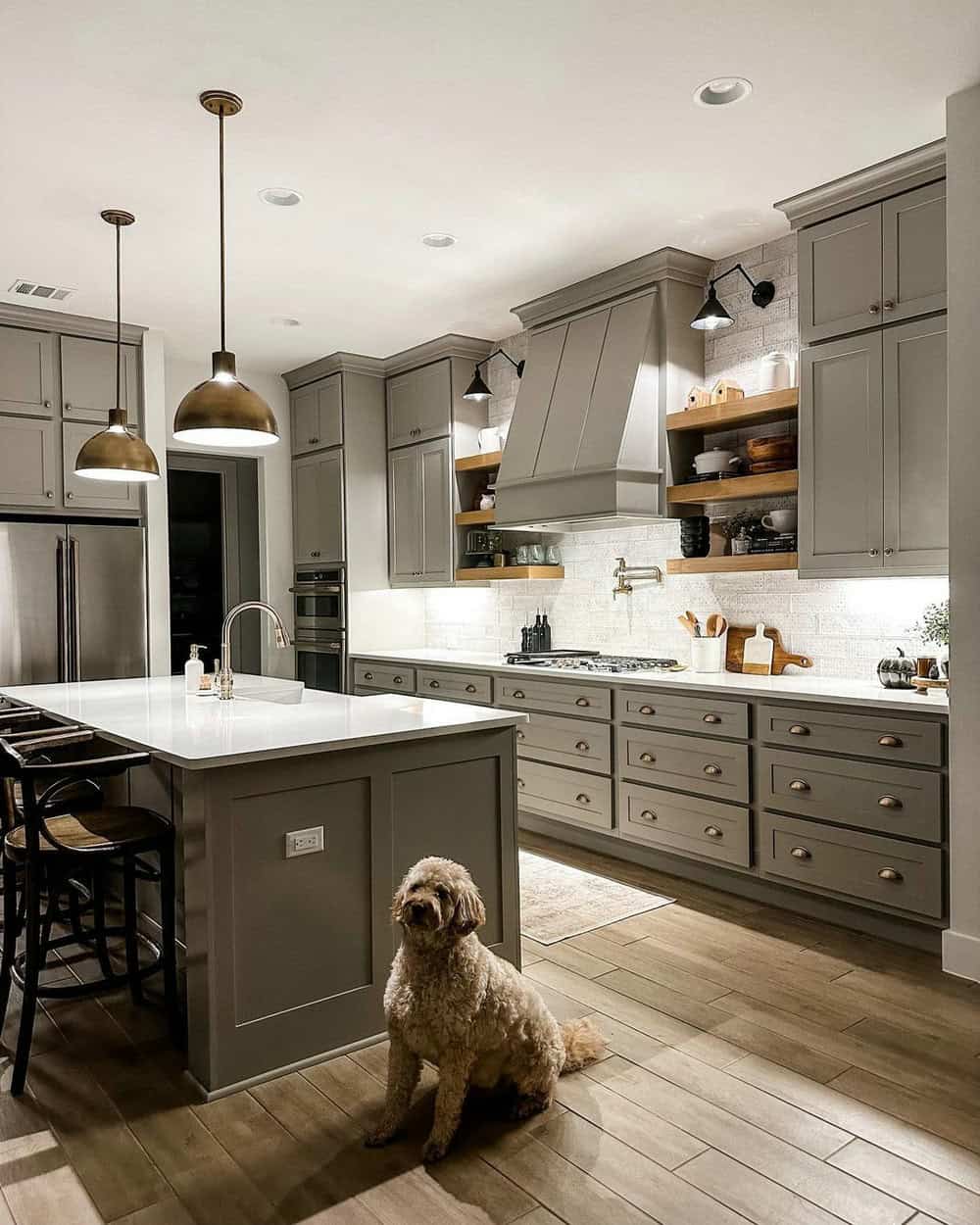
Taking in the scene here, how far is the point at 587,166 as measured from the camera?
359 cm

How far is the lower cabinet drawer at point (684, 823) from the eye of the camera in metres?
3.92

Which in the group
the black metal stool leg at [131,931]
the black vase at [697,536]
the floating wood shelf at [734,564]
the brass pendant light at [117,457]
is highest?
A: the brass pendant light at [117,457]

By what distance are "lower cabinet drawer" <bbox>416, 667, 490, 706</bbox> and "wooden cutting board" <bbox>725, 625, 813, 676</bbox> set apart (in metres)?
1.35

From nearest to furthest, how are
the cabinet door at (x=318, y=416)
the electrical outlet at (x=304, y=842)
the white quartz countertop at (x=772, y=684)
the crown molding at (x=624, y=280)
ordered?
the electrical outlet at (x=304, y=842) < the white quartz countertop at (x=772, y=684) < the crown molding at (x=624, y=280) < the cabinet door at (x=318, y=416)

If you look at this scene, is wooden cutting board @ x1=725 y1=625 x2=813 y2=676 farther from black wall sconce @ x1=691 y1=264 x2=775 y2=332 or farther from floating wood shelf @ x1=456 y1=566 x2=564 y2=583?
black wall sconce @ x1=691 y1=264 x2=775 y2=332

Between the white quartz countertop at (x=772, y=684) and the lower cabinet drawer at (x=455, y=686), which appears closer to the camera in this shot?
the white quartz countertop at (x=772, y=684)

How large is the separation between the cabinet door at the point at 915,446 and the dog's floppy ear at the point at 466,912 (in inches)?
88.3

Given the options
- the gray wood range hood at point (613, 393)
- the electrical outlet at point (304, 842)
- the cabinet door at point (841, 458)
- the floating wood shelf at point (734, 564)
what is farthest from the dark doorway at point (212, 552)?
the cabinet door at point (841, 458)

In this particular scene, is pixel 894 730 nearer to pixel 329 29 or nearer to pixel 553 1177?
pixel 553 1177

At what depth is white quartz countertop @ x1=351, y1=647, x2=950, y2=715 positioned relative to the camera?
3383mm

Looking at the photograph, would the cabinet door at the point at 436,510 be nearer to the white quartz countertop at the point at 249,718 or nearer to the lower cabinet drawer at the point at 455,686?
the lower cabinet drawer at the point at 455,686

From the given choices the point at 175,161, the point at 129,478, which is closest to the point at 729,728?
the point at 129,478

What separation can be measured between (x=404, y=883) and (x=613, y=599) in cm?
336

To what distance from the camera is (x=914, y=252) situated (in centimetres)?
350
